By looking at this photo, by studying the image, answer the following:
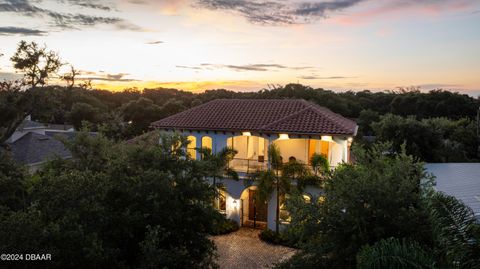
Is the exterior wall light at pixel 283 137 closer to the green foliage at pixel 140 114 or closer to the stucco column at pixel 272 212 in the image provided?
the stucco column at pixel 272 212

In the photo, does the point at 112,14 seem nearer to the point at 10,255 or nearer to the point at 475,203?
the point at 10,255

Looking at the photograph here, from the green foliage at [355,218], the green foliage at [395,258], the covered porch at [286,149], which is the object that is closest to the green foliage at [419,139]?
the covered porch at [286,149]

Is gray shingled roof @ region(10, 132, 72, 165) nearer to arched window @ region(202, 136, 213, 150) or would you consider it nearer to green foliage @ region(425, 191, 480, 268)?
arched window @ region(202, 136, 213, 150)

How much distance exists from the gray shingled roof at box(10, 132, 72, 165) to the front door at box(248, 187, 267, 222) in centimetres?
1410

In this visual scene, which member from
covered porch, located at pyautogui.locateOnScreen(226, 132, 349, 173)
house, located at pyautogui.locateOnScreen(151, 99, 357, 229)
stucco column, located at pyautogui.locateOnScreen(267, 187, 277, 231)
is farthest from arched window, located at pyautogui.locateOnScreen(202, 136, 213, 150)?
stucco column, located at pyautogui.locateOnScreen(267, 187, 277, 231)

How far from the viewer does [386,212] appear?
8594 mm

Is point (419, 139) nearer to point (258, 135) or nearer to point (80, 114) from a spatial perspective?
point (258, 135)

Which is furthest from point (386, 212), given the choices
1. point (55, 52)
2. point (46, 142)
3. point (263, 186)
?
point (46, 142)

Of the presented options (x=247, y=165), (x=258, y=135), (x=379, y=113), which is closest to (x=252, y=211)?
(x=247, y=165)

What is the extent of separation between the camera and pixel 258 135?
23.3m

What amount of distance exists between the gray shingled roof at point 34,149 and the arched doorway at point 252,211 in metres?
13.9

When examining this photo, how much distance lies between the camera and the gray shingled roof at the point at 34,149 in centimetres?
2834

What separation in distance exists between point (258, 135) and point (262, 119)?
139cm

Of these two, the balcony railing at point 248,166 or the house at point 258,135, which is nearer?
the house at point 258,135
